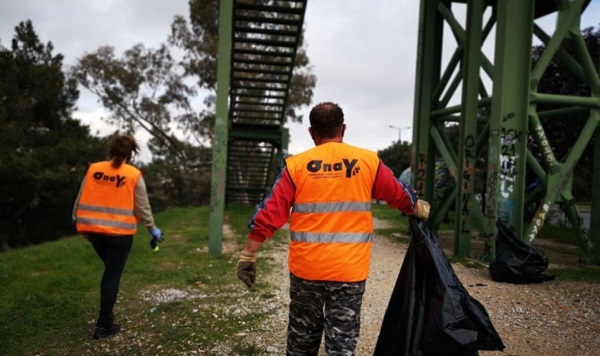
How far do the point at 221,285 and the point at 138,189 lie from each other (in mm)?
2041

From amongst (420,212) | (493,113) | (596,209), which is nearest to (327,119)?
(420,212)

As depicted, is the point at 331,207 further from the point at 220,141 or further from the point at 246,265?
the point at 220,141

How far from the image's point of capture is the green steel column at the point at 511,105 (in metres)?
6.73

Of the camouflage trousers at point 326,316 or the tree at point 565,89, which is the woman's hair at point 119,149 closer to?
the camouflage trousers at point 326,316

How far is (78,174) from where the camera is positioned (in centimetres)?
2384

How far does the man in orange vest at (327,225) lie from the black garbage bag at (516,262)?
3.92m

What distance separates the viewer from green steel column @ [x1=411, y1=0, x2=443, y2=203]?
967 centimetres

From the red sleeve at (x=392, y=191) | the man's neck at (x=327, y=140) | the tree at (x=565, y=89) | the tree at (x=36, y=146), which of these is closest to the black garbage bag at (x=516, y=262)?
the red sleeve at (x=392, y=191)

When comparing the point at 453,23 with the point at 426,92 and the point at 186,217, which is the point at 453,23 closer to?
the point at 426,92

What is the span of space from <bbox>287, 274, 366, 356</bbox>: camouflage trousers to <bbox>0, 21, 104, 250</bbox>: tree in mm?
22193

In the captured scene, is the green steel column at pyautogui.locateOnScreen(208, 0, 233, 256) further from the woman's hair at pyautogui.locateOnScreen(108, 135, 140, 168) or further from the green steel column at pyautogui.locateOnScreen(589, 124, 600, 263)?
the green steel column at pyautogui.locateOnScreen(589, 124, 600, 263)

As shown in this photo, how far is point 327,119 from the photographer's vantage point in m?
2.66

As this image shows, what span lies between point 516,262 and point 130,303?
4.71 m

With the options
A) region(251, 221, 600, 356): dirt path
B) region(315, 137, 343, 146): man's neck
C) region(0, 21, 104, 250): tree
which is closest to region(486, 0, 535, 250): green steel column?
region(251, 221, 600, 356): dirt path
